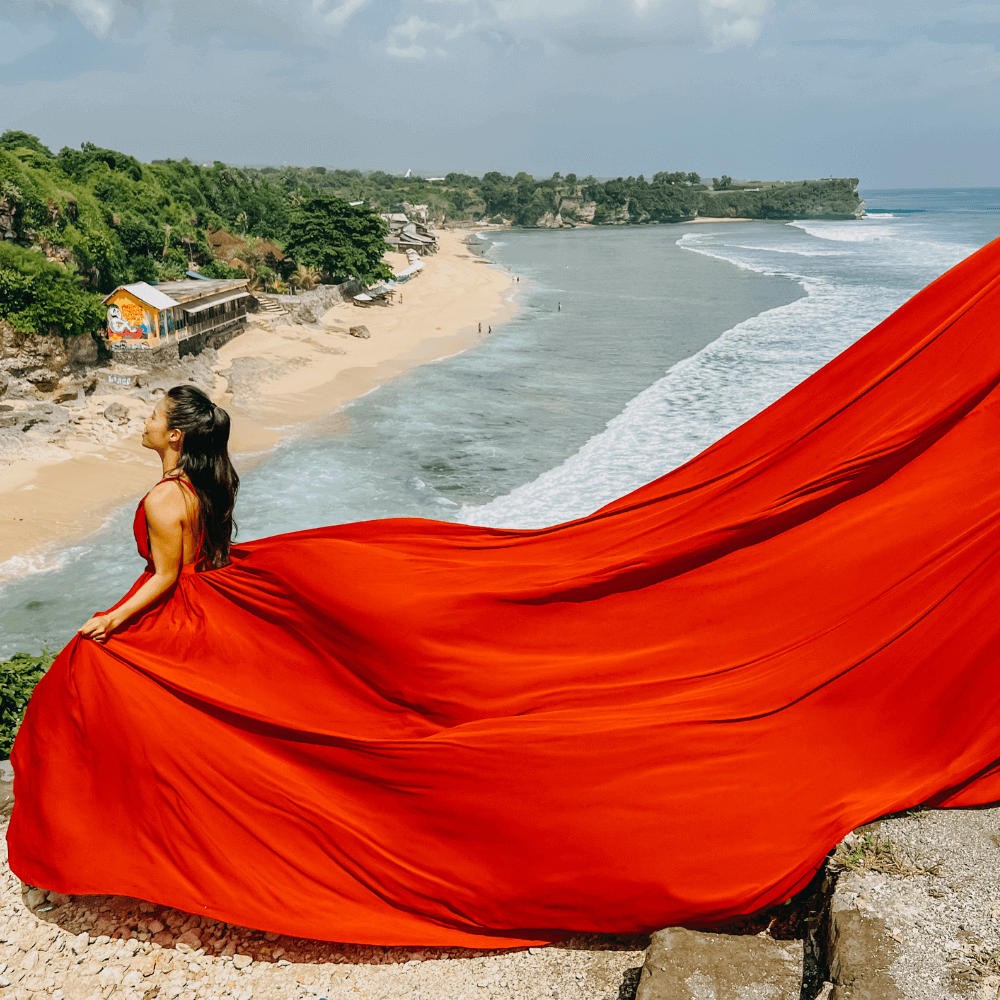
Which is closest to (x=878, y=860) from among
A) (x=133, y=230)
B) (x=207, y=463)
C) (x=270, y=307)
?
(x=207, y=463)

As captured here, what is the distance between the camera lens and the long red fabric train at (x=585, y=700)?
2.96m

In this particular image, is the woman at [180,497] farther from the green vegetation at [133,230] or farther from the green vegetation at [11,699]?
the green vegetation at [133,230]

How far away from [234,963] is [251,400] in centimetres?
2015

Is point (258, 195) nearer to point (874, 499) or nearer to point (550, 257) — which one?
point (550, 257)

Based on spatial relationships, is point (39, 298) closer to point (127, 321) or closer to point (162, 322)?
point (127, 321)

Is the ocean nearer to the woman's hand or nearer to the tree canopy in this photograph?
the tree canopy

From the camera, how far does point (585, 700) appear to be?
3.20 meters

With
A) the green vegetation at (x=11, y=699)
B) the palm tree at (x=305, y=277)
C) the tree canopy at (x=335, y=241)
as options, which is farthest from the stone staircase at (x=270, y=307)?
the green vegetation at (x=11, y=699)

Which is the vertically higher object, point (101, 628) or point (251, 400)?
point (101, 628)

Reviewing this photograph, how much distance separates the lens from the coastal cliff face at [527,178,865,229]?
12419cm

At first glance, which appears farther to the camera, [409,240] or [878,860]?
[409,240]

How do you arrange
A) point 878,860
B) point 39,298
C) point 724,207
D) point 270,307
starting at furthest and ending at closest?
point 724,207 → point 270,307 → point 39,298 → point 878,860

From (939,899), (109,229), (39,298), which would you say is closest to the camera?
(939,899)

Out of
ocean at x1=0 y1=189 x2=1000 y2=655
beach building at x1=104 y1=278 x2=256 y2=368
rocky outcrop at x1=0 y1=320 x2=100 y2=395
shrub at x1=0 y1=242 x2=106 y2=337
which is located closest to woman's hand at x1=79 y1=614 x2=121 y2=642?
ocean at x1=0 y1=189 x2=1000 y2=655
